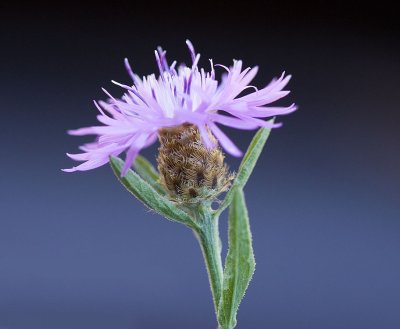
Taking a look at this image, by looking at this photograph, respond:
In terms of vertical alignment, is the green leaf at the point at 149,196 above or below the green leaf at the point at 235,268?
above

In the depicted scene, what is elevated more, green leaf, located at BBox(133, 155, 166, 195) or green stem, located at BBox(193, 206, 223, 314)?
green leaf, located at BBox(133, 155, 166, 195)

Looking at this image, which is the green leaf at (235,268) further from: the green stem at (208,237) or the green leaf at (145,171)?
the green leaf at (145,171)

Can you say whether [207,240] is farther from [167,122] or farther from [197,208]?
[167,122]

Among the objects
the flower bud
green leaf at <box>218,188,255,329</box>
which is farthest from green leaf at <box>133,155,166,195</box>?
green leaf at <box>218,188,255,329</box>

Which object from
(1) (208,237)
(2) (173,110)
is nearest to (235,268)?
(1) (208,237)

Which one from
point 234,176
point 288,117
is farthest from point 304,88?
point 234,176

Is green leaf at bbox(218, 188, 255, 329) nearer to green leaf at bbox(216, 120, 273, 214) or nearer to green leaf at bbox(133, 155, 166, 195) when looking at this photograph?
green leaf at bbox(216, 120, 273, 214)

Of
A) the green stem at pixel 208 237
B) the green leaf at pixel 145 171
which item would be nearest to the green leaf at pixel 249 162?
the green stem at pixel 208 237
